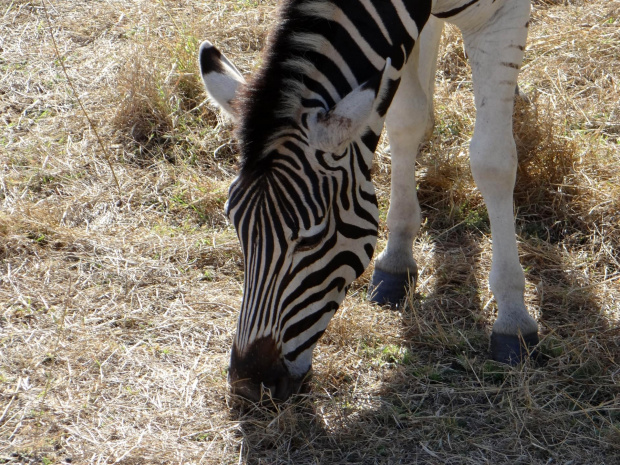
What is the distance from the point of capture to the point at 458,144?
5.88 metres

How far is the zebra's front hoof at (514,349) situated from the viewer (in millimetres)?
3936

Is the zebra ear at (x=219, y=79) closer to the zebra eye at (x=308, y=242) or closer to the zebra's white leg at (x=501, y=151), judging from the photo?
the zebra eye at (x=308, y=242)

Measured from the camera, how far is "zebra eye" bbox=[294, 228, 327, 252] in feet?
10.5

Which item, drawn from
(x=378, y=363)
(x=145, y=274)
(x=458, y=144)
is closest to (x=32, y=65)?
(x=145, y=274)

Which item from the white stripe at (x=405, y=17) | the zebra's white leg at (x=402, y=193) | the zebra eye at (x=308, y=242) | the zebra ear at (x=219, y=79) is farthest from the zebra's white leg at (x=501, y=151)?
the zebra ear at (x=219, y=79)

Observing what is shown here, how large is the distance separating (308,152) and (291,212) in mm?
282

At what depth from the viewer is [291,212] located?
125 inches

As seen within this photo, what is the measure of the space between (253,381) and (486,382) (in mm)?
1306

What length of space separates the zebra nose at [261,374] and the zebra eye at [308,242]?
0.44m

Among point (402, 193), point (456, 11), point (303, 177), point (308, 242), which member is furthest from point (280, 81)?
point (402, 193)

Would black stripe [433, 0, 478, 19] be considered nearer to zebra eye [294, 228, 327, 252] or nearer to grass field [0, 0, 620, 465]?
zebra eye [294, 228, 327, 252]

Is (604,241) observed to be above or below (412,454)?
above

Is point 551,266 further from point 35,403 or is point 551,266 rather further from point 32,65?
point 32,65

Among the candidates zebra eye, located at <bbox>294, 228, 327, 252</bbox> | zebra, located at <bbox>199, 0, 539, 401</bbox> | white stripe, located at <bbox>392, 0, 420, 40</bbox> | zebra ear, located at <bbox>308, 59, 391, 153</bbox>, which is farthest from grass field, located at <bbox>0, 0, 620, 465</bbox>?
white stripe, located at <bbox>392, 0, 420, 40</bbox>
